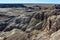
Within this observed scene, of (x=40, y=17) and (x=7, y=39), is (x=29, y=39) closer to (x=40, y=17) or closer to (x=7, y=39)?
(x=7, y=39)

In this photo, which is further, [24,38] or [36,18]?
[36,18]

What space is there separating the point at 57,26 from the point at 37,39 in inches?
123

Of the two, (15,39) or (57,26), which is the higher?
(57,26)

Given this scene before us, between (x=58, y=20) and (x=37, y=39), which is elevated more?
(x=58, y=20)

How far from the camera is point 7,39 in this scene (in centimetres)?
2970

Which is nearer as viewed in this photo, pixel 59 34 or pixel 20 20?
pixel 59 34

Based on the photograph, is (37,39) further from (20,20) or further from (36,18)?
(20,20)

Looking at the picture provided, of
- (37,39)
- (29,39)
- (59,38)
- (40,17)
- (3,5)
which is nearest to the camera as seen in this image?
(59,38)

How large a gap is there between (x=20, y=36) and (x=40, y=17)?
112 ft

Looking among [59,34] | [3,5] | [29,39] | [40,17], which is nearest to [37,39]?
[29,39]

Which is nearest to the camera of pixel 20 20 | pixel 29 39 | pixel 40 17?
pixel 29 39

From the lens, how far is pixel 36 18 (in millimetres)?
66188

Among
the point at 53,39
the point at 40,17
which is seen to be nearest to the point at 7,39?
the point at 53,39

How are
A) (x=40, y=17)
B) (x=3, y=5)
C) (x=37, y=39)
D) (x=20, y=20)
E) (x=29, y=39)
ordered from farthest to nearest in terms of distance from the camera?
(x=3, y=5)
(x=20, y=20)
(x=40, y=17)
(x=29, y=39)
(x=37, y=39)
